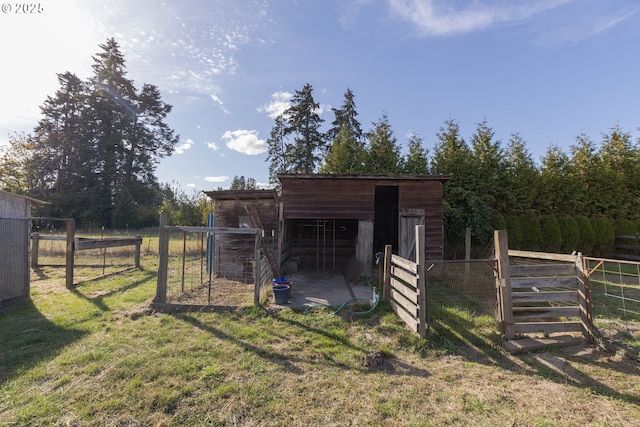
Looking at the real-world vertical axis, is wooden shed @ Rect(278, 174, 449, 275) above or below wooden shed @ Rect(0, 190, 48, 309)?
above

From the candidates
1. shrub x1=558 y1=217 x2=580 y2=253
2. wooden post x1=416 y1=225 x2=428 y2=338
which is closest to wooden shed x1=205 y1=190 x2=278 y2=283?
wooden post x1=416 y1=225 x2=428 y2=338

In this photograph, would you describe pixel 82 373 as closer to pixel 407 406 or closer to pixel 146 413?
pixel 146 413

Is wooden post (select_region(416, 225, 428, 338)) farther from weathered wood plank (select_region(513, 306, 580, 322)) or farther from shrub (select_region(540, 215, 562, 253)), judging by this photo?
shrub (select_region(540, 215, 562, 253))

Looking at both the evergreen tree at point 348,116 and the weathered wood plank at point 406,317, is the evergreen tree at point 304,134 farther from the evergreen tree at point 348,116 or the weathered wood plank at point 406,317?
the weathered wood plank at point 406,317

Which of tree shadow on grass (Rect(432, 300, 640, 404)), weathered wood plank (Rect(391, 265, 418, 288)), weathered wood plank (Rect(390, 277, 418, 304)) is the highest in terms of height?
weathered wood plank (Rect(391, 265, 418, 288))

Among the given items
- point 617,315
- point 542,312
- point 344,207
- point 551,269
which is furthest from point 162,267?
point 617,315

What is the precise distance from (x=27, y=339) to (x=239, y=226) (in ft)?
17.9

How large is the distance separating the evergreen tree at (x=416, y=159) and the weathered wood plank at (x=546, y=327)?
910cm

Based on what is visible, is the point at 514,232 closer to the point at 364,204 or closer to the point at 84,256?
the point at 364,204

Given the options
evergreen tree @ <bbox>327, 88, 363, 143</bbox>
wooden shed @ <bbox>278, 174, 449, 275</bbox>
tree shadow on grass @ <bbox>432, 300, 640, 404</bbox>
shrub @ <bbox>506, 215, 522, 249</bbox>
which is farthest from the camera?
evergreen tree @ <bbox>327, 88, 363, 143</bbox>

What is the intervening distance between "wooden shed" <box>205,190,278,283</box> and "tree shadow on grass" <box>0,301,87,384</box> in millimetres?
4443

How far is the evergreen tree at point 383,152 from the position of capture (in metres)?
14.0

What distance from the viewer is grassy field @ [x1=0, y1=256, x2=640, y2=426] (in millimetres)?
2809

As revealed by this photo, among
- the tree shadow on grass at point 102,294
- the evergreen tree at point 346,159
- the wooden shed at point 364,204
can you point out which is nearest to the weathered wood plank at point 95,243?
the tree shadow on grass at point 102,294
